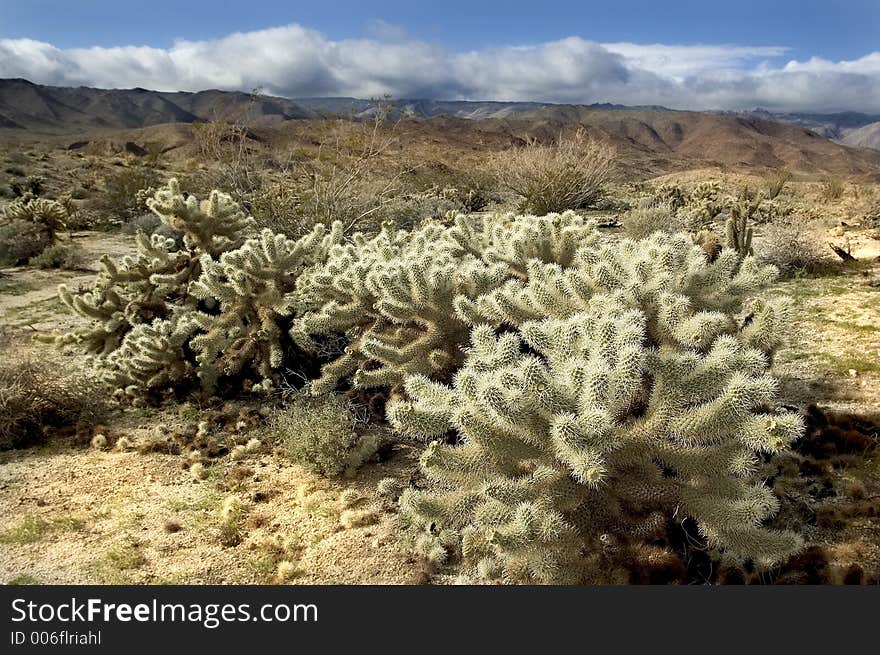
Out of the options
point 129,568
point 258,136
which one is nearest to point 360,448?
point 129,568

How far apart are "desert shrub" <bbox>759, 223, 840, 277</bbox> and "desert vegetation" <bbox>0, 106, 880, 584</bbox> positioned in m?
1.99

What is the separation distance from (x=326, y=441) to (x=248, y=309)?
6.41ft

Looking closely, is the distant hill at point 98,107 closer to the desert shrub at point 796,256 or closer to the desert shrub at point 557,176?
the desert shrub at point 557,176

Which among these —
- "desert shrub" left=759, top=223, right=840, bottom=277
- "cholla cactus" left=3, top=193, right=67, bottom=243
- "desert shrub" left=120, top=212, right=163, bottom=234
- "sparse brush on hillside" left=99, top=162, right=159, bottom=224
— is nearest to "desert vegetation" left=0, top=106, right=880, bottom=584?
"desert shrub" left=759, top=223, right=840, bottom=277

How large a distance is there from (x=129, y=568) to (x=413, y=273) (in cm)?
258

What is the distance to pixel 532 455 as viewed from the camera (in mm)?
2869

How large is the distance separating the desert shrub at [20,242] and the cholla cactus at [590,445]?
11.8 meters

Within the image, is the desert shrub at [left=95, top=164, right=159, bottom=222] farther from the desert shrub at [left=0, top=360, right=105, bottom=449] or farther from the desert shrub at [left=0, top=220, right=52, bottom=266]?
the desert shrub at [left=0, top=360, right=105, bottom=449]

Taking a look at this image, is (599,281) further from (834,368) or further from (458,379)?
(834,368)

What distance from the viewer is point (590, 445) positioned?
254cm

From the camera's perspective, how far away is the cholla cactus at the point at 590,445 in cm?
261

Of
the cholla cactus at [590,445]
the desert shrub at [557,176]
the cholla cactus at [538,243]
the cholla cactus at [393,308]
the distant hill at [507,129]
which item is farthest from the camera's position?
the distant hill at [507,129]

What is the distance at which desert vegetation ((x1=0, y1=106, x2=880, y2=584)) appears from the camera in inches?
109

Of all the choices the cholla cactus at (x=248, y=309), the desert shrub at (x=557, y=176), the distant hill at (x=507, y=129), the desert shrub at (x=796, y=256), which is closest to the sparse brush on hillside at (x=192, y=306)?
the cholla cactus at (x=248, y=309)
